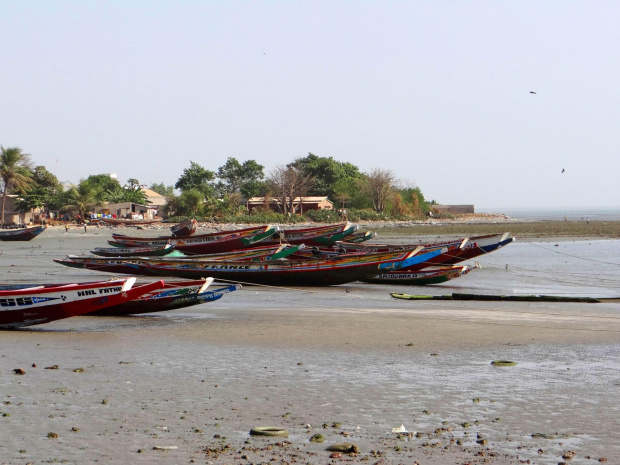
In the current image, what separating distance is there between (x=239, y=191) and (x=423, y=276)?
76.5 m

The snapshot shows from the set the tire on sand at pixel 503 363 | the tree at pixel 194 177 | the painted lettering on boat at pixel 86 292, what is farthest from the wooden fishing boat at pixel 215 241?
the tree at pixel 194 177

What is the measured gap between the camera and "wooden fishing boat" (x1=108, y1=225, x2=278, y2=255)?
34125 millimetres

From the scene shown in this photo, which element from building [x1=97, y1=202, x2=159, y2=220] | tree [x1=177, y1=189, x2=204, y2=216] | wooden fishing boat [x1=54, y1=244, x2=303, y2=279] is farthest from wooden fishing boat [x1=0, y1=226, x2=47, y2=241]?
tree [x1=177, y1=189, x2=204, y2=216]

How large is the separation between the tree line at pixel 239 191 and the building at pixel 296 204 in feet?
0.54

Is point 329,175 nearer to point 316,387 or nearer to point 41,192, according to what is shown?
point 41,192

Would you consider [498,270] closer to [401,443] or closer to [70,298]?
[70,298]

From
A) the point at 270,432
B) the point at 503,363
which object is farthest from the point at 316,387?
the point at 503,363

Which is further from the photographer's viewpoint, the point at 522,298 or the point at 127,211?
the point at 127,211

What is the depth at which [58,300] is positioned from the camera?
1227 cm

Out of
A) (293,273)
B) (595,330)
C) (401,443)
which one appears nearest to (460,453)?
(401,443)

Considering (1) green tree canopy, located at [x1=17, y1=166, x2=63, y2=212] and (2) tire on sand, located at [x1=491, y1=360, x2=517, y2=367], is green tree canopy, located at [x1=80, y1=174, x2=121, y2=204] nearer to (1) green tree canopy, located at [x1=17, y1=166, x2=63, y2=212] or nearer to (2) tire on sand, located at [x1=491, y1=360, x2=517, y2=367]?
(1) green tree canopy, located at [x1=17, y1=166, x2=63, y2=212]

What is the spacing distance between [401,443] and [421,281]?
16.8m

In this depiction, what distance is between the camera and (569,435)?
21.8ft

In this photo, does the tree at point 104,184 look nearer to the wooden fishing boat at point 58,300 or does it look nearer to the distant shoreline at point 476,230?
the distant shoreline at point 476,230
